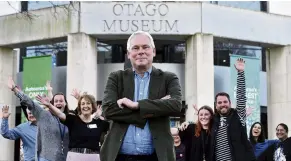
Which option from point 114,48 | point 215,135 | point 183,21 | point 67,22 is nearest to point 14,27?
point 67,22

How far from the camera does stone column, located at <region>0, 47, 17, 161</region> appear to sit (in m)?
23.8

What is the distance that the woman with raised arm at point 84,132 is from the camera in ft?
26.0

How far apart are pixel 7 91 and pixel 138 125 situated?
70.4 feet

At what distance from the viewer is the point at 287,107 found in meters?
23.7

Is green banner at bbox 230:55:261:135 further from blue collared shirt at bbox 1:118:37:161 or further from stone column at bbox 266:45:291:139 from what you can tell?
blue collared shirt at bbox 1:118:37:161

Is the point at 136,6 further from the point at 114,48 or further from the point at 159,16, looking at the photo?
the point at 114,48

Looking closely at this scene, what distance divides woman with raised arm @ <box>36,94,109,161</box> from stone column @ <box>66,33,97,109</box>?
13.7 meters

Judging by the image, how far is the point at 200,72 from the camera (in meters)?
22.1

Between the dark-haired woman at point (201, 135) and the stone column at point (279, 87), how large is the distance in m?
15.1

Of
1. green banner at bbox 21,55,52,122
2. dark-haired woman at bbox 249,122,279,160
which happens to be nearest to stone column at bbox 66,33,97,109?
green banner at bbox 21,55,52,122

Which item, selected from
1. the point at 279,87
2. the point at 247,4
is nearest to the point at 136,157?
the point at 279,87

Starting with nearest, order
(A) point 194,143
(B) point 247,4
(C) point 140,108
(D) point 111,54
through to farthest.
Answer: (C) point 140,108 < (A) point 194,143 < (B) point 247,4 < (D) point 111,54

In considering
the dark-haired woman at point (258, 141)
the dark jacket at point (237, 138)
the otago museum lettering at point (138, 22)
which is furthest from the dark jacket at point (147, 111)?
the otago museum lettering at point (138, 22)

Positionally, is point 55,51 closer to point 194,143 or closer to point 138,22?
point 138,22
